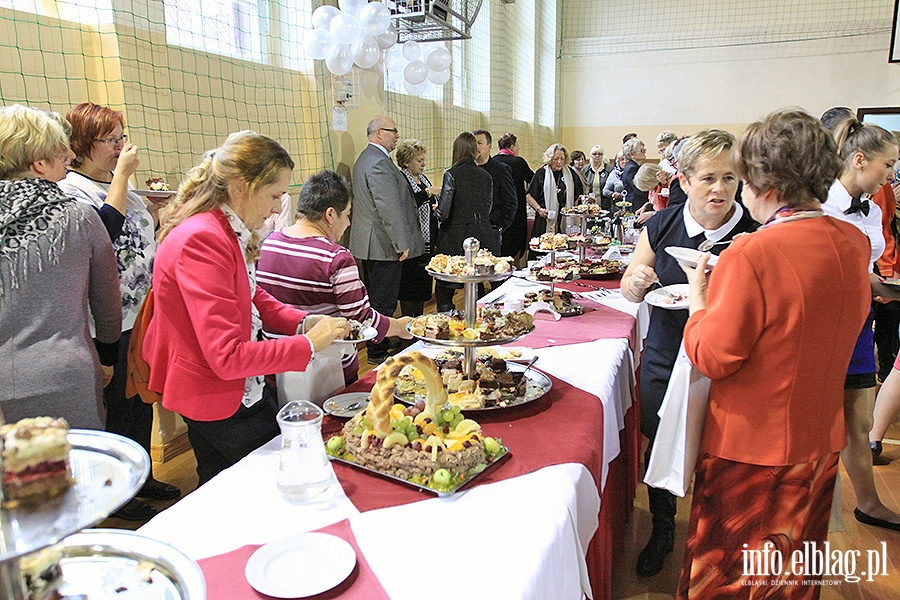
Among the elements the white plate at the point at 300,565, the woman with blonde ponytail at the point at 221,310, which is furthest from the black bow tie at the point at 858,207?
the white plate at the point at 300,565

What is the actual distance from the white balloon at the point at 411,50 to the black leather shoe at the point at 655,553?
4023 mm

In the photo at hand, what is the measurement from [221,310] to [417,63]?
13.5 ft

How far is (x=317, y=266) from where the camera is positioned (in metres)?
2.12

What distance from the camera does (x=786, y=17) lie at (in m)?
9.33

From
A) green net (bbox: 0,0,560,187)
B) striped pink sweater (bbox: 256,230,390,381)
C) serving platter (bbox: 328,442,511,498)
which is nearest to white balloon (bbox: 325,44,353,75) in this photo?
green net (bbox: 0,0,560,187)

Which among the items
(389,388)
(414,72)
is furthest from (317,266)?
(414,72)

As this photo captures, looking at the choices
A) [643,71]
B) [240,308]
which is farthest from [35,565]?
[643,71]

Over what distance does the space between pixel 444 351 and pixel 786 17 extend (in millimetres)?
9751

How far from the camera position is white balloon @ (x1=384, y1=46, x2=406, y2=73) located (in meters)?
5.03

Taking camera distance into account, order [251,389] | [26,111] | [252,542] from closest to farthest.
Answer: [252,542]
[251,389]
[26,111]

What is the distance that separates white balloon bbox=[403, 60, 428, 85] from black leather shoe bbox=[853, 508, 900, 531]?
405 centimetres

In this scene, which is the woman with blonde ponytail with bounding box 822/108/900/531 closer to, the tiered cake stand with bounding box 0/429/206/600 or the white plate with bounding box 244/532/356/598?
the white plate with bounding box 244/532/356/598

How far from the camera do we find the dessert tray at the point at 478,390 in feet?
5.34

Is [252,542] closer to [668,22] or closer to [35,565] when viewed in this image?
[35,565]
